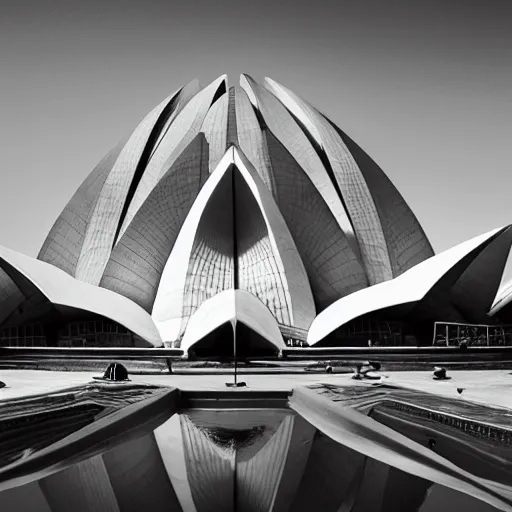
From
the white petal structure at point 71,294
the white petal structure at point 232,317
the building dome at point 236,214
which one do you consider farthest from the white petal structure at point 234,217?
the white petal structure at point 232,317

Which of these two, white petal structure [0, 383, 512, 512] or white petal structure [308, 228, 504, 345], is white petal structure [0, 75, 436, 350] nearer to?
white petal structure [308, 228, 504, 345]

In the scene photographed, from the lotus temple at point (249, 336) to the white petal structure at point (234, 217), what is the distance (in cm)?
7

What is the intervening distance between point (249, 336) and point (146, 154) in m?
11.5

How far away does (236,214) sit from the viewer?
17.2 meters

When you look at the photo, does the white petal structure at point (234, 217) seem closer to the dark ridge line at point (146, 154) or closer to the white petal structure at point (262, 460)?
the dark ridge line at point (146, 154)

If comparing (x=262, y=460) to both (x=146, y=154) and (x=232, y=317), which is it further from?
(x=146, y=154)

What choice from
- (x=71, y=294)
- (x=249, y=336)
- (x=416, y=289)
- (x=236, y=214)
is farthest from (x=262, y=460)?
(x=236, y=214)

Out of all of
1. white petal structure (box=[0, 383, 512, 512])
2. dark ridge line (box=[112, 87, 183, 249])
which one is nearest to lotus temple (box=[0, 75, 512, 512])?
white petal structure (box=[0, 383, 512, 512])

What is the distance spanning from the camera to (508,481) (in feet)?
7.96

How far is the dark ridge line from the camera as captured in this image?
20.3m

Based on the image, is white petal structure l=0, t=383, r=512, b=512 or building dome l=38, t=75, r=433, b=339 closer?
white petal structure l=0, t=383, r=512, b=512

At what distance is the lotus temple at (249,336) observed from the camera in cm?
269

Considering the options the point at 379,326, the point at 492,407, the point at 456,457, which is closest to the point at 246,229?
the point at 379,326

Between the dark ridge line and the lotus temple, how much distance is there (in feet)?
0.50
